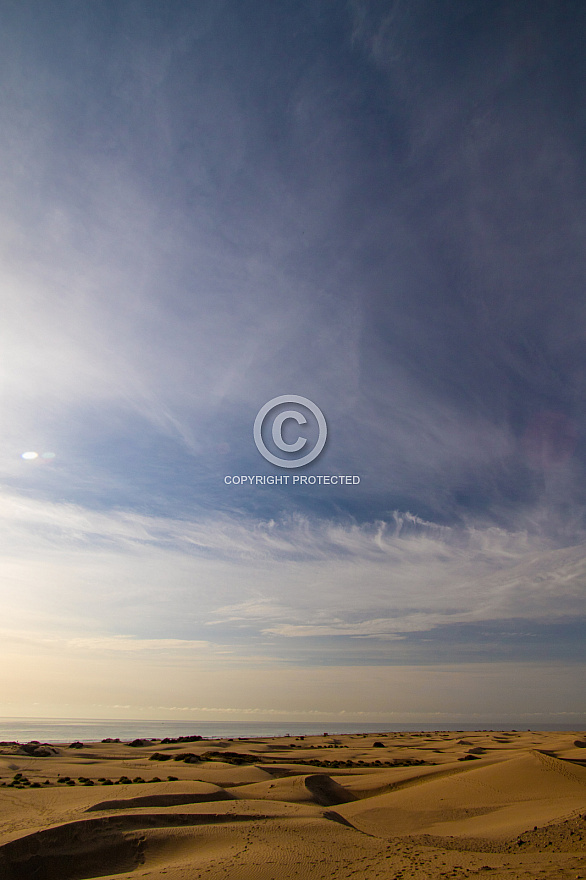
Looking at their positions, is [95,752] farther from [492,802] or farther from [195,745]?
[492,802]

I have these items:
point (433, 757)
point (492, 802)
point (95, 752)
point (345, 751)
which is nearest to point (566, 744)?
point (433, 757)

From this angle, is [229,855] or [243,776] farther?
[243,776]

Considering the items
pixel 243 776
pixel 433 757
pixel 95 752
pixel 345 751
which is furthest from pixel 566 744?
pixel 95 752

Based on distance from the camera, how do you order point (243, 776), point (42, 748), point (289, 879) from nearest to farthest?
point (289, 879)
point (243, 776)
point (42, 748)

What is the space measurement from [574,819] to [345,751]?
1307 inches

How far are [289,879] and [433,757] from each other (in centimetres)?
3324

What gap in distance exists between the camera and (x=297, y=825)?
41.9ft

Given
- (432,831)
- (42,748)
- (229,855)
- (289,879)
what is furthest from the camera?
(42,748)

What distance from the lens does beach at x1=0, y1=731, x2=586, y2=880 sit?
9.92 m

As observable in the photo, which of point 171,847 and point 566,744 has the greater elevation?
point 171,847

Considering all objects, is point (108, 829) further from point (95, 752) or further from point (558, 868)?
point (95, 752)

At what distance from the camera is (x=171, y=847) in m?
11.3

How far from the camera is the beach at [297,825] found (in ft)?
32.6

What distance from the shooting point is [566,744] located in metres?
40.3
